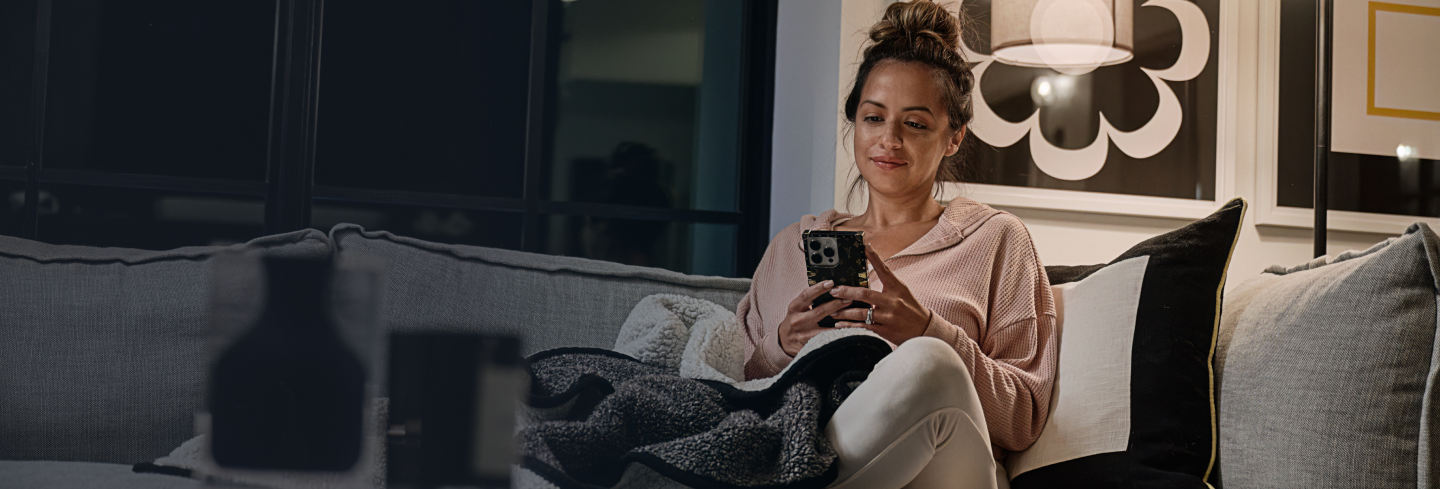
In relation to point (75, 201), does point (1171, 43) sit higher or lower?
higher

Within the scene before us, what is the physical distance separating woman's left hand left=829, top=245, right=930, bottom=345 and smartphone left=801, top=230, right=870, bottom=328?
13 mm

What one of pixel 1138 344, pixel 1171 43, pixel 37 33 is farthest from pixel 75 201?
pixel 1171 43

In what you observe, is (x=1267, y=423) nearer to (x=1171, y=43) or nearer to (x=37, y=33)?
(x=37, y=33)

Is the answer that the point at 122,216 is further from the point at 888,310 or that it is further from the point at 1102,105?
the point at 1102,105

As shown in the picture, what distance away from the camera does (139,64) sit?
0.39m

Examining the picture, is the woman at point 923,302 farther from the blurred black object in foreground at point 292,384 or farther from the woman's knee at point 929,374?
the blurred black object in foreground at point 292,384

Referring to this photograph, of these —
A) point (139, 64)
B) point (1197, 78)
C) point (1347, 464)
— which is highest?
point (1197, 78)

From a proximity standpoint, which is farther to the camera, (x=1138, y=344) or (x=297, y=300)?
(x=1138, y=344)

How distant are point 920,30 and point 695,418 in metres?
0.76

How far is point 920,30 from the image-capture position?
122cm

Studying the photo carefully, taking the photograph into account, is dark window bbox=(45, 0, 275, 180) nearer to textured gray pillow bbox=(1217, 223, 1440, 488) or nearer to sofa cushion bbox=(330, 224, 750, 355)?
sofa cushion bbox=(330, 224, 750, 355)

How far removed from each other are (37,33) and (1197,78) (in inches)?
68.0

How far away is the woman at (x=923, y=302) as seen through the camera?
26.8 inches

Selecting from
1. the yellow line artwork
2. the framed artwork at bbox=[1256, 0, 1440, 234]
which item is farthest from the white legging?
the yellow line artwork
